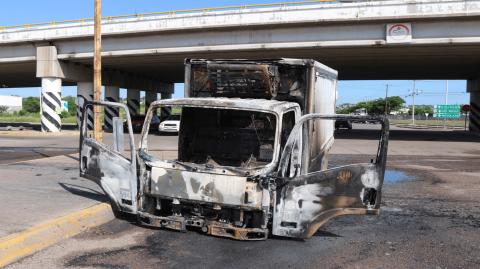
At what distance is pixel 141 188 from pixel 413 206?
16.3 feet

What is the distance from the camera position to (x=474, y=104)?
40.9m

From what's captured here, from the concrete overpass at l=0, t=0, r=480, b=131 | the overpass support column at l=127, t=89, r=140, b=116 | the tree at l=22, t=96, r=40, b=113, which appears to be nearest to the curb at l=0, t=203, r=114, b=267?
the concrete overpass at l=0, t=0, r=480, b=131

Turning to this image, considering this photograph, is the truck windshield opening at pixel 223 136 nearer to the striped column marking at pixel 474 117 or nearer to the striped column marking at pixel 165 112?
the striped column marking at pixel 165 112

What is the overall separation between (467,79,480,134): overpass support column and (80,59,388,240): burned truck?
3701 centimetres

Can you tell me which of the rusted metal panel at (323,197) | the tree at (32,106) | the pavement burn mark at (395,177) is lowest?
the pavement burn mark at (395,177)

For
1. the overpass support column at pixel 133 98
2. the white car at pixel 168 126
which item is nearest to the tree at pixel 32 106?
the overpass support column at pixel 133 98

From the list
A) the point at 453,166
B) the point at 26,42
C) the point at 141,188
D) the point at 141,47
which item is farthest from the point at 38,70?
the point at 141,188

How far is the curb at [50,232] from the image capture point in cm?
528

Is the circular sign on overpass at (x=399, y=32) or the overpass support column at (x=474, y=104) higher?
the circular sign on overpass at (x=399, y=32)

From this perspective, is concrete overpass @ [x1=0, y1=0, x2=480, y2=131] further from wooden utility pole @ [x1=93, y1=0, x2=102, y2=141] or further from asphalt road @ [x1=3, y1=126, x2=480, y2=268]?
asphalt road @ [x1=3, y1=126, x2=480, y2=268]

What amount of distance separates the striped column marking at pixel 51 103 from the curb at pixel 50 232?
24.9 m

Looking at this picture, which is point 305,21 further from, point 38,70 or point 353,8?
point 38,70

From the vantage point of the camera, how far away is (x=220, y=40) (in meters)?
25.5

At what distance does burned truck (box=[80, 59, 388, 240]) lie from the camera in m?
5.74
